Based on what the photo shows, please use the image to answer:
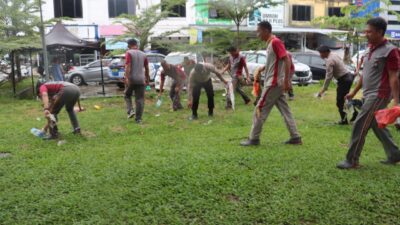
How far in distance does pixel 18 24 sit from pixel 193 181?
13.4 metres

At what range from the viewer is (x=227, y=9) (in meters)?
13.2

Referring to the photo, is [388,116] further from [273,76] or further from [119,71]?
[119,71]

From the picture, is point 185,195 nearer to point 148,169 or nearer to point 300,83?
point 148,169

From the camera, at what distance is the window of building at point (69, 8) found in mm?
30422

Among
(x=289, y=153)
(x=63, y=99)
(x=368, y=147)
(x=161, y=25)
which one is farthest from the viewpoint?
(x=161, y=25)

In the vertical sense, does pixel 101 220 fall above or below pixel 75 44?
below

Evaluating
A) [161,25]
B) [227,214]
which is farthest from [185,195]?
[161,25]

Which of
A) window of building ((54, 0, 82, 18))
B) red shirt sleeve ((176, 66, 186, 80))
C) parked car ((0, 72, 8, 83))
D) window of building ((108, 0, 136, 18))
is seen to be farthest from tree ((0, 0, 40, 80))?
window of building ((108, 0, 136, 18))

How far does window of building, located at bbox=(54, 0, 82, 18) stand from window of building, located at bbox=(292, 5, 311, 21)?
1672 centimetres

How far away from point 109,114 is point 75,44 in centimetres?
775

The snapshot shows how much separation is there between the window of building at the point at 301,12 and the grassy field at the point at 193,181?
29.0 metres

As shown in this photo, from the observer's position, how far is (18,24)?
15578mm

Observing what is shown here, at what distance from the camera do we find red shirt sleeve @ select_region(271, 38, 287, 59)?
567 centimetres

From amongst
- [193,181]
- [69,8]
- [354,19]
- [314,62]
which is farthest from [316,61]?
[69,8]
